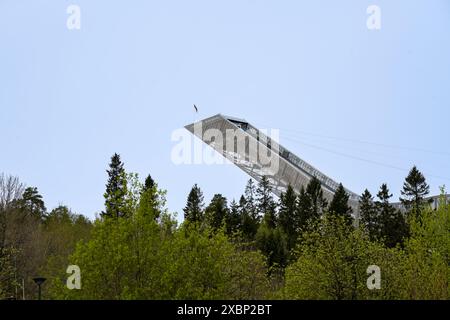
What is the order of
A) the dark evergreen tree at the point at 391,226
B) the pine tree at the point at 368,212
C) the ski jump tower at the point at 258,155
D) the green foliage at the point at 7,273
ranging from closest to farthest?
the green foliage at the point at 7,273
the dark evergreen tree at the point at 391,226
the pine tree at the point at 368,212
the ski jump tower at the point at 258,155

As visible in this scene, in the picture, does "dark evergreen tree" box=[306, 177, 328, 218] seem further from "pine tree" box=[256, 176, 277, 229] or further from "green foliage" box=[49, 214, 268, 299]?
"green foliage" box=[49, 214, 268, 299]

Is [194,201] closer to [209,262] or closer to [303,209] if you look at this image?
[303,209]

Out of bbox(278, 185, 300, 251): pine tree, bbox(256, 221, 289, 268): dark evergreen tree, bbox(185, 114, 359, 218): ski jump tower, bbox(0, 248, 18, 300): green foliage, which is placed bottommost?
bbox(0, 248, 18, 300): green foliage

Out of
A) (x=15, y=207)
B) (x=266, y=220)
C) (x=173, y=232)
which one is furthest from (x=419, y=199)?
(x=173, y=232)

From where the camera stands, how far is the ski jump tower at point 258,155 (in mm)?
68375

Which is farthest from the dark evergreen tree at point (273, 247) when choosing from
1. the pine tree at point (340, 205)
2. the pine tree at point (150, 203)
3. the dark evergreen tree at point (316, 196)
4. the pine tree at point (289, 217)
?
the pine tree at point (150, 203)

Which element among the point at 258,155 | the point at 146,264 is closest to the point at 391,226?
the point at 258,155

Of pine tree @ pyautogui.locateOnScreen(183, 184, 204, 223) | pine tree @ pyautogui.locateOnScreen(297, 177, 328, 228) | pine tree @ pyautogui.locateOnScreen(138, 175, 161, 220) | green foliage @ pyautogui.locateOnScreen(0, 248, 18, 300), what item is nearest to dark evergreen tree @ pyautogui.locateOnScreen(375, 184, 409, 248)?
pine tree @ pyautogui.locateOnScreen(297, 177, 328, 228)

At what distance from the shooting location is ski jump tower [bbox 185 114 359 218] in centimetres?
6838

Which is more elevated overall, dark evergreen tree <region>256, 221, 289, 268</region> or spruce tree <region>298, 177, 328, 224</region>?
spruce tree <region>298, 177, 328, 224</region>

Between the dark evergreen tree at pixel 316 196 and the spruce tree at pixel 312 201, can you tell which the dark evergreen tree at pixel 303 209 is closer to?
the spruce tree at pixel 312 201

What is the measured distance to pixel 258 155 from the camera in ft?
226

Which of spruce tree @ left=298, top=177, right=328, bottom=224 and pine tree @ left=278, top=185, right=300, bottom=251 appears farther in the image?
pine tree @ left=278, top=185, right=300, bottom=251

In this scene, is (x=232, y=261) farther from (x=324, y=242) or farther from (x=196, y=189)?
(x=196, y=189)
